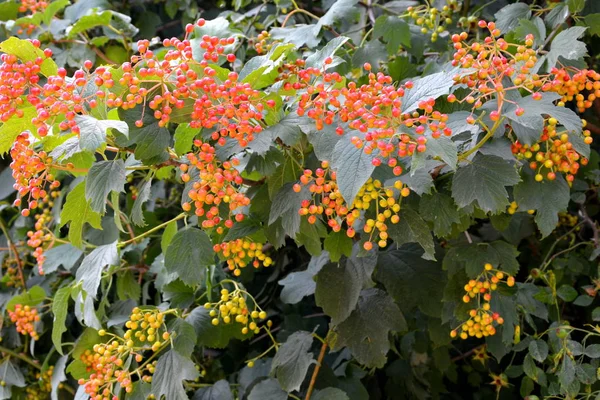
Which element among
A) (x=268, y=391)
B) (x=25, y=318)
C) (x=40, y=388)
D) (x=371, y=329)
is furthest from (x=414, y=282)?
(x=40, y=388)

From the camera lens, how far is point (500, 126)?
125 centimetres

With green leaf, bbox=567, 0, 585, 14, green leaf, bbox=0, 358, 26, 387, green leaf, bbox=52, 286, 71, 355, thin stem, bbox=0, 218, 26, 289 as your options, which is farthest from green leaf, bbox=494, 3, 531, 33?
green leaf, bbox=0, 358, 26, 387

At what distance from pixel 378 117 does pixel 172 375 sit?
0.86 m

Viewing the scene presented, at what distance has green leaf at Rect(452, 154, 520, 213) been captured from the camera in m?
1.22

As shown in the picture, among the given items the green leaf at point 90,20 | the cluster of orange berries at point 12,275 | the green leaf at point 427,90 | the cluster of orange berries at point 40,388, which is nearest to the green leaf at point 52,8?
the green leaf at point 90,20

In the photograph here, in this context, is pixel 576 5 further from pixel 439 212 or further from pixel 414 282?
pixel 414 282

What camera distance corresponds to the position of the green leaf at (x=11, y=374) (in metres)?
2.27

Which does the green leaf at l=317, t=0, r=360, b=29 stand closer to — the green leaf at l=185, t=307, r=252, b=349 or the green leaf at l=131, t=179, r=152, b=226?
the green leaf at l=131, t=179, r=152, b=226

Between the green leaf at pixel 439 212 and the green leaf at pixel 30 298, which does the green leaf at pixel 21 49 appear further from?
the green leaf at pixel 30 298

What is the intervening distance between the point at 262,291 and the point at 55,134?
120 cm

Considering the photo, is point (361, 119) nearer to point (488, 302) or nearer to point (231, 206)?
point (231, 206)

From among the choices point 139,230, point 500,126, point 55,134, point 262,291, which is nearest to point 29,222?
point 139,230

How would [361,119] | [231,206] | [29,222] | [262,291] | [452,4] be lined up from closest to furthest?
[361,119]
[231,206]
[452,4]
[262,291]
[29,222]

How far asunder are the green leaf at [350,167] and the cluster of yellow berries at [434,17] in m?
0.96
